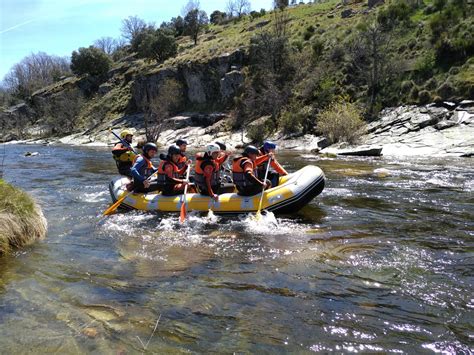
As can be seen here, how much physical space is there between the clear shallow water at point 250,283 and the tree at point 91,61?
6024 centimetres

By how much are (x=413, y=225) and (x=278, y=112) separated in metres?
26.4

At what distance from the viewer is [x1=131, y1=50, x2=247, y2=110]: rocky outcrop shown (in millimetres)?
42469

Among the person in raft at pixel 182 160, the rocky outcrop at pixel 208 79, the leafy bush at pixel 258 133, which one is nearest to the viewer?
the person in raft at pixel 182 160

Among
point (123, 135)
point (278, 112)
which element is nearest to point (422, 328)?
point (123, 135)

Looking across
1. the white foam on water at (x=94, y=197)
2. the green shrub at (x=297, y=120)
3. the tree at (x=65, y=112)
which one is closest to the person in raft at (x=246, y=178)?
the white foam on water at (x=94, y=197)

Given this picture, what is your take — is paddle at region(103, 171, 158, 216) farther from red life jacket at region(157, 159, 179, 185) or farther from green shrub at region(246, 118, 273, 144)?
green shrub at region(246, 118, 273, 144)

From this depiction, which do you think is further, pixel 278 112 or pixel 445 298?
pixel 278 112

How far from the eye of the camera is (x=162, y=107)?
4091 centimetres

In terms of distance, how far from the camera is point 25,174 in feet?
56.3

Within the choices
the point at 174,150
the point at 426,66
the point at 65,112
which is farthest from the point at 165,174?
the point at 65,112

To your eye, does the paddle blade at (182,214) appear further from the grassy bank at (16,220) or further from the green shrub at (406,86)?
the green shrub at (406,86)

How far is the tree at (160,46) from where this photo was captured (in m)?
55.5

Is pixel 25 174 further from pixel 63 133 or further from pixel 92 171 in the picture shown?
pixel 63 133

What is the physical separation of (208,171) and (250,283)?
4096 mm
